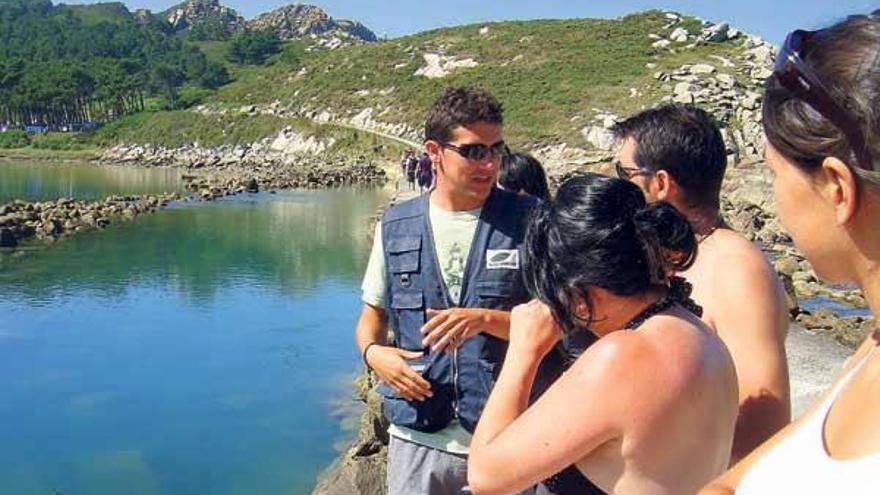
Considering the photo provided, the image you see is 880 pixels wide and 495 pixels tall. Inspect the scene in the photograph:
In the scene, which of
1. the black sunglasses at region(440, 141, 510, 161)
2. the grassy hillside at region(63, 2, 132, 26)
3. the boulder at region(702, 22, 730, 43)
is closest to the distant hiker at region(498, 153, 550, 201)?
Answer: the black sunglasses at region(440, 141, 510, 161)

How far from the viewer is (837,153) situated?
4.62ft

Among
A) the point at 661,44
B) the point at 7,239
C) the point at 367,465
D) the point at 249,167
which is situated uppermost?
the point at 661,44

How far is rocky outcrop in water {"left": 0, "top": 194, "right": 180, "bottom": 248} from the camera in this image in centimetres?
2444

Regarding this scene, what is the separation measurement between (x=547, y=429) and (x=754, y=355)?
77cm

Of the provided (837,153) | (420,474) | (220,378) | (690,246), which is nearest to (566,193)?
(690,246)

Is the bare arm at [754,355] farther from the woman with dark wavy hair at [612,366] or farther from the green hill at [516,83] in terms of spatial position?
the green hill at [516,83]

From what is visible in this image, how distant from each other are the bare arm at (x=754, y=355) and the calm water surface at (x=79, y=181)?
36.8 metres

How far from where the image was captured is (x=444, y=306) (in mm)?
3344

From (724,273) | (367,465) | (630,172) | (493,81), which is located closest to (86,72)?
(493,81)

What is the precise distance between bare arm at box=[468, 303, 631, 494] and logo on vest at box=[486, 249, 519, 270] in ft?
3.69

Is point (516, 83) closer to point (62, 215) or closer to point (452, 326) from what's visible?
point (62, 215)

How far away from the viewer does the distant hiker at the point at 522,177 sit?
4.65m

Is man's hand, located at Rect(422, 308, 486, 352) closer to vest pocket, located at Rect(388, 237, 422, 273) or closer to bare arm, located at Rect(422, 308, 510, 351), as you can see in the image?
bare arm, located at Rect(422, 308, 510, 351)

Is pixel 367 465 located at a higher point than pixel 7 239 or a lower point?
higher
